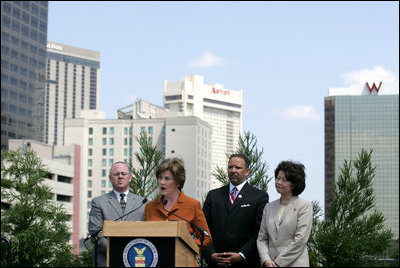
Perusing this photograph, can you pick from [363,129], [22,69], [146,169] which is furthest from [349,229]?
[363,129]

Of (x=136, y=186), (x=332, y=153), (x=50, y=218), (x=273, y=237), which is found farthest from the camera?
(x=332, y=153)

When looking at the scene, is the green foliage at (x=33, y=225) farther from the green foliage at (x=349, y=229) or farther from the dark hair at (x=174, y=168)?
the dark hair at (x=174, y=168)

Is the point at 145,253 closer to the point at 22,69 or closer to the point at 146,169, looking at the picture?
the point at 146,169

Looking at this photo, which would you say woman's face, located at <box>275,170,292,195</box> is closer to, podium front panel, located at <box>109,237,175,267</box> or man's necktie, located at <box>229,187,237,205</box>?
man's necktie, located at <box>229,187,237,205</box>

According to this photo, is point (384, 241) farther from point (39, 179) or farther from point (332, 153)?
point (332, 153)

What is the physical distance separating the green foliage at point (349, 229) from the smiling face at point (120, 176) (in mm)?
14307

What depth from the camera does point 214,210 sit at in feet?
26.5

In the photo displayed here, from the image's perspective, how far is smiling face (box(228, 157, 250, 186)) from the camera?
7.96 metres

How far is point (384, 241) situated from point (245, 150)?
221 inches

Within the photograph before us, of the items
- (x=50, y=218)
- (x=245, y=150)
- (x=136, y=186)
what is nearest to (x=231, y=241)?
(x=136, y=186)

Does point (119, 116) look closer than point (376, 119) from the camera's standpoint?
Yes

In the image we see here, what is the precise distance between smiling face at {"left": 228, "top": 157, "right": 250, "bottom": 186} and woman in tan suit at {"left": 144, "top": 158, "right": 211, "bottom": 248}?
0.84m

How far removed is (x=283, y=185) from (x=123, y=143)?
155335 millimetres

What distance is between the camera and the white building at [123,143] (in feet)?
509
